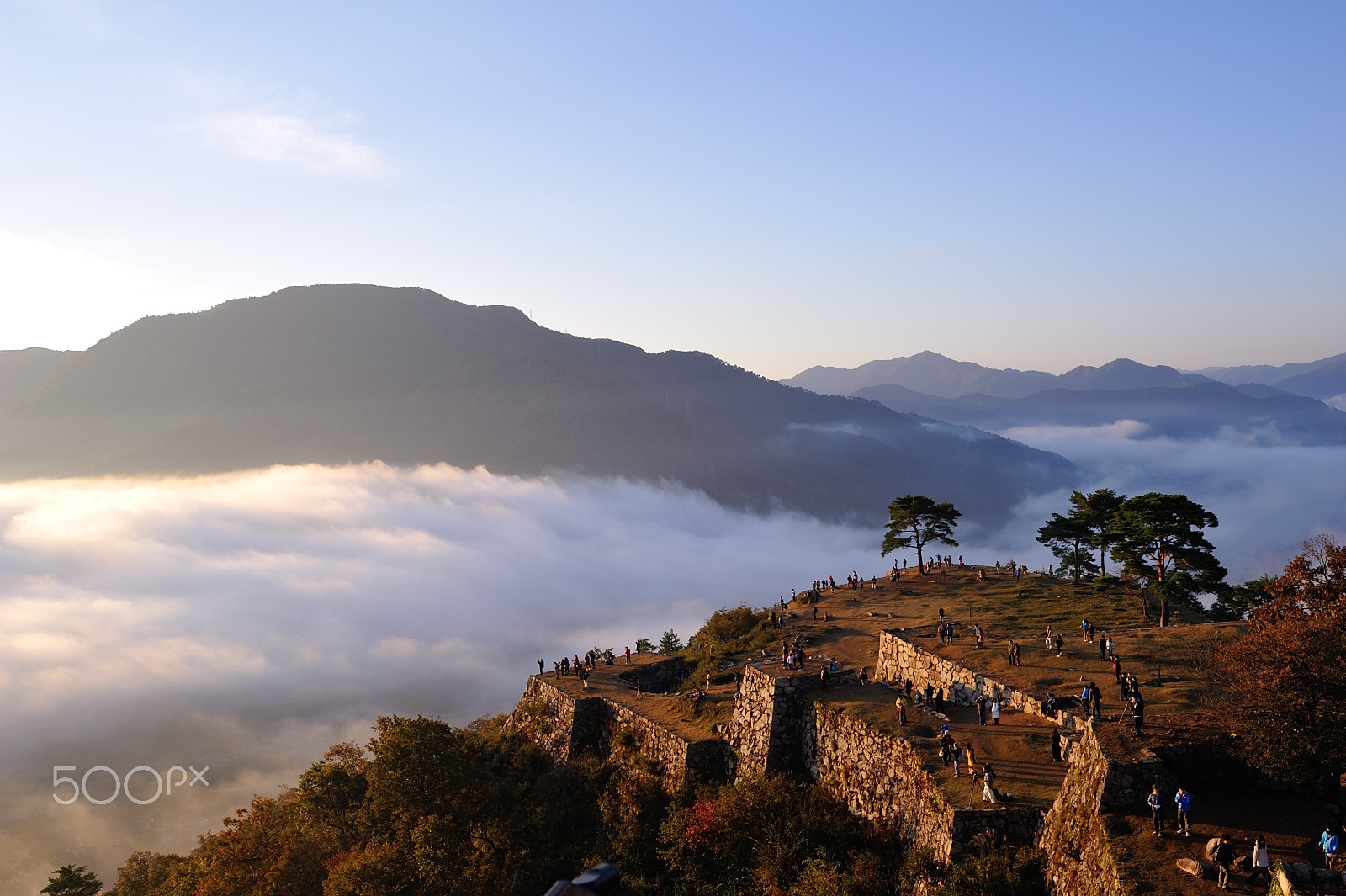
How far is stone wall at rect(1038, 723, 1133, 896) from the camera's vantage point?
20.0 meters

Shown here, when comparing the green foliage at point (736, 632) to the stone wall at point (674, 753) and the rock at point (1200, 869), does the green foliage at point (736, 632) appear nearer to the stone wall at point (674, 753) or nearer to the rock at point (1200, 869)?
the stone wall at point (674, 753)

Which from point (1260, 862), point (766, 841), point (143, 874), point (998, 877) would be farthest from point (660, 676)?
point (143, 874)

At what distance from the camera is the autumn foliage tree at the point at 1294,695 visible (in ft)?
67.5

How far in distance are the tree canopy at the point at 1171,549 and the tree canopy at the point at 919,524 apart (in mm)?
29725

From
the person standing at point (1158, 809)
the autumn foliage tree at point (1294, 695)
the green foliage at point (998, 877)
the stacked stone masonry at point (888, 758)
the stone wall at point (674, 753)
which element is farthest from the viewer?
the stone wall at point (674, 753)

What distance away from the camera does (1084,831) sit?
21.5m

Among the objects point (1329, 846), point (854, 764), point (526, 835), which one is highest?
point (1329, 846)

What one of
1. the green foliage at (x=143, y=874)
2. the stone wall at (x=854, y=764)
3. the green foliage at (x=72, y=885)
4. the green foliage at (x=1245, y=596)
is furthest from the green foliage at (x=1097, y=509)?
the green foliage at (x=72, y=885)

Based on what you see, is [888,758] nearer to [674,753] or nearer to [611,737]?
[674,753]

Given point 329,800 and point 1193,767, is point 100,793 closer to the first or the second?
point 329,800

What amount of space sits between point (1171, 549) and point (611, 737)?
119 feet

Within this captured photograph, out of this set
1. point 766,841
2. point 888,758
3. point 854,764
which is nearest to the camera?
point 888,758

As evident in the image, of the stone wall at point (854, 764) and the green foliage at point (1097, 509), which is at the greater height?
the green foliage at point (1097, 509)

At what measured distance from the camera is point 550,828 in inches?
1464
